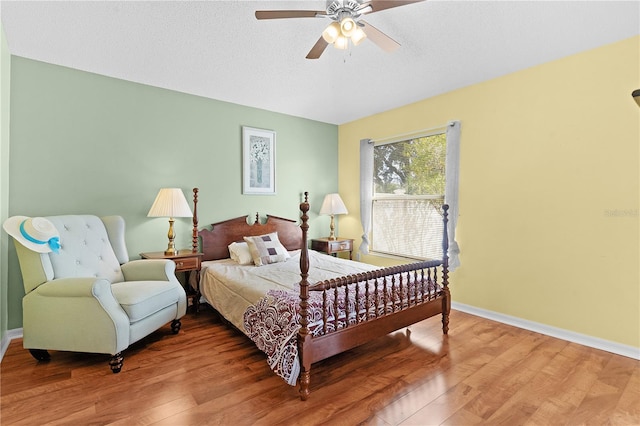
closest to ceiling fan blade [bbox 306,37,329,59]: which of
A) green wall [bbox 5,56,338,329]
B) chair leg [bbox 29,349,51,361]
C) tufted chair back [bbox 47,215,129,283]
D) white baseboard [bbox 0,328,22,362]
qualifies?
green wall [bbox 5,56,338,329]

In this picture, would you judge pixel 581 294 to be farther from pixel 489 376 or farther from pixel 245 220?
pixel 245 220

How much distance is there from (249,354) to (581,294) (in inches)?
115

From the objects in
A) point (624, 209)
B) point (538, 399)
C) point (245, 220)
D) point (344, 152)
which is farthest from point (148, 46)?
point (624, 209)

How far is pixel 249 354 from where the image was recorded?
8.59 feet

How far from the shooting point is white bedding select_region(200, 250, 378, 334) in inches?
107

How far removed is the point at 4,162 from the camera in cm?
264

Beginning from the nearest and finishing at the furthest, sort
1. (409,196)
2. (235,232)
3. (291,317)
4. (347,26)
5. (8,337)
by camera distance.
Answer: (347,26) < (291,317) < (8,337) < (235,232) < (409,196)

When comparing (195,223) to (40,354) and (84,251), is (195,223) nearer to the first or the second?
(84,251)

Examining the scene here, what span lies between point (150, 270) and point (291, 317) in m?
1.60

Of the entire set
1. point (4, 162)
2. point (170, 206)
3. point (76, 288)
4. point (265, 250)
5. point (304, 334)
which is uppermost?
point (4, 162)

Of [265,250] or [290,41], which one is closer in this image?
[290,41]

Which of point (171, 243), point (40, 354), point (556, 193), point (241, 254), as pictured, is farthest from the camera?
point (241, 254)

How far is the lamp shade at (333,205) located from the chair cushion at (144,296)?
2.43m

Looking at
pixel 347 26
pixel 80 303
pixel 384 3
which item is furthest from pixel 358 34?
pixel 80 303
